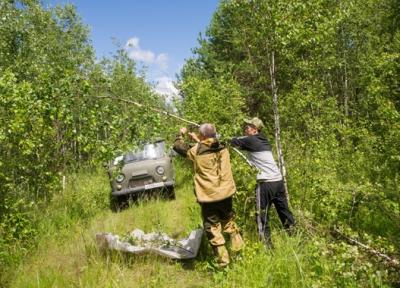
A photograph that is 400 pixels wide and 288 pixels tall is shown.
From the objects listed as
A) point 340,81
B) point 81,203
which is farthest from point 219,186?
point 340,81

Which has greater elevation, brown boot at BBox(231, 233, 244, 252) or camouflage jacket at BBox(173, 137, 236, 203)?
camouflage jacket at BBox(173, 137, 236, 203)

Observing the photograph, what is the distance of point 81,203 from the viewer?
373 inches

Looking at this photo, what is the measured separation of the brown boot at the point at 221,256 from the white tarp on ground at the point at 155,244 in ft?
1.95

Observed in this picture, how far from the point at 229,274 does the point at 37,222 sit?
442 cm

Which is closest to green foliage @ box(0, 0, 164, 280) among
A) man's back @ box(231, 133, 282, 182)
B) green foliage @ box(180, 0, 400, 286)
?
man's back @ box(231, 133, 282, 182)

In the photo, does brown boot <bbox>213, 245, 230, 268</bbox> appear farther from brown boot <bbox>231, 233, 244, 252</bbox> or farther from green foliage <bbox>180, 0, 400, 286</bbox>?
green foliage <bbox>180, 0, 400, 286</bbox>

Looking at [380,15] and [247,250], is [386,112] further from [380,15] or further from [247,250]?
[380,15]

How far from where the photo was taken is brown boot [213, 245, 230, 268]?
5.23 m

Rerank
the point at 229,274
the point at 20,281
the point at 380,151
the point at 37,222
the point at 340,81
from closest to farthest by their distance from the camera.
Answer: the point at 229,274 → the point at 20,281 → the point at 380,151 → the point at 37,222 → the point at 340,81

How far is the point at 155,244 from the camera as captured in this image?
618 centimetres

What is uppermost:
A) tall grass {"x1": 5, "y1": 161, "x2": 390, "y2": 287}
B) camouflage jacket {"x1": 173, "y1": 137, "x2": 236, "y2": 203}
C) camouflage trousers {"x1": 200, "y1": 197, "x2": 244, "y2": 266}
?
camouflage jacket {"x1": 173, "y1": 137, "x2": 236, "y2": 203}

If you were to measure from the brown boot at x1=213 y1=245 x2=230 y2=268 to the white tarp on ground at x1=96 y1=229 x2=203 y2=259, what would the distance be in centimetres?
59

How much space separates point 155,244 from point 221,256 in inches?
53.2

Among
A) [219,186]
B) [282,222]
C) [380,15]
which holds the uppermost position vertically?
[380,15]
